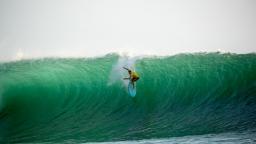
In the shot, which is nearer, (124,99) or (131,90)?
A: (124,99)

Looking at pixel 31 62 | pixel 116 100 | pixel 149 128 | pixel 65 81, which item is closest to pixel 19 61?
pixel 31 62

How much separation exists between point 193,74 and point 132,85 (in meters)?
2.15

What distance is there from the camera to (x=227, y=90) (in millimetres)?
→ 9734

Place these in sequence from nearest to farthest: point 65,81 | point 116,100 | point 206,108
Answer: point 206,108 → point 116,100 → point 65,81

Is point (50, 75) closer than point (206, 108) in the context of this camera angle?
No

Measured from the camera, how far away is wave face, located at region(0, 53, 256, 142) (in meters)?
7.86

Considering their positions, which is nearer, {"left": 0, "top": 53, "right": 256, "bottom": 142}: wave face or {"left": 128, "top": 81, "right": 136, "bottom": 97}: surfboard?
A: {"left": 0, "top": 53, "right": 256, "bottom": 142}: wave face

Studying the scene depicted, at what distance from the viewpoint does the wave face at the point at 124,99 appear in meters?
7.86

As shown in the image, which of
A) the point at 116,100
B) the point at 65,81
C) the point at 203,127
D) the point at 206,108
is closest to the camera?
the point at 203,127

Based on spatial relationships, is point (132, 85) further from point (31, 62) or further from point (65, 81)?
point (31, 62)

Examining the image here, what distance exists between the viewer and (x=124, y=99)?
9.52m

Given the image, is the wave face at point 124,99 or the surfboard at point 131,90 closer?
the wave face at point 124,99

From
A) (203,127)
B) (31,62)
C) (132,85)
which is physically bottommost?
(203,127)

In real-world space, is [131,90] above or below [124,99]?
above
